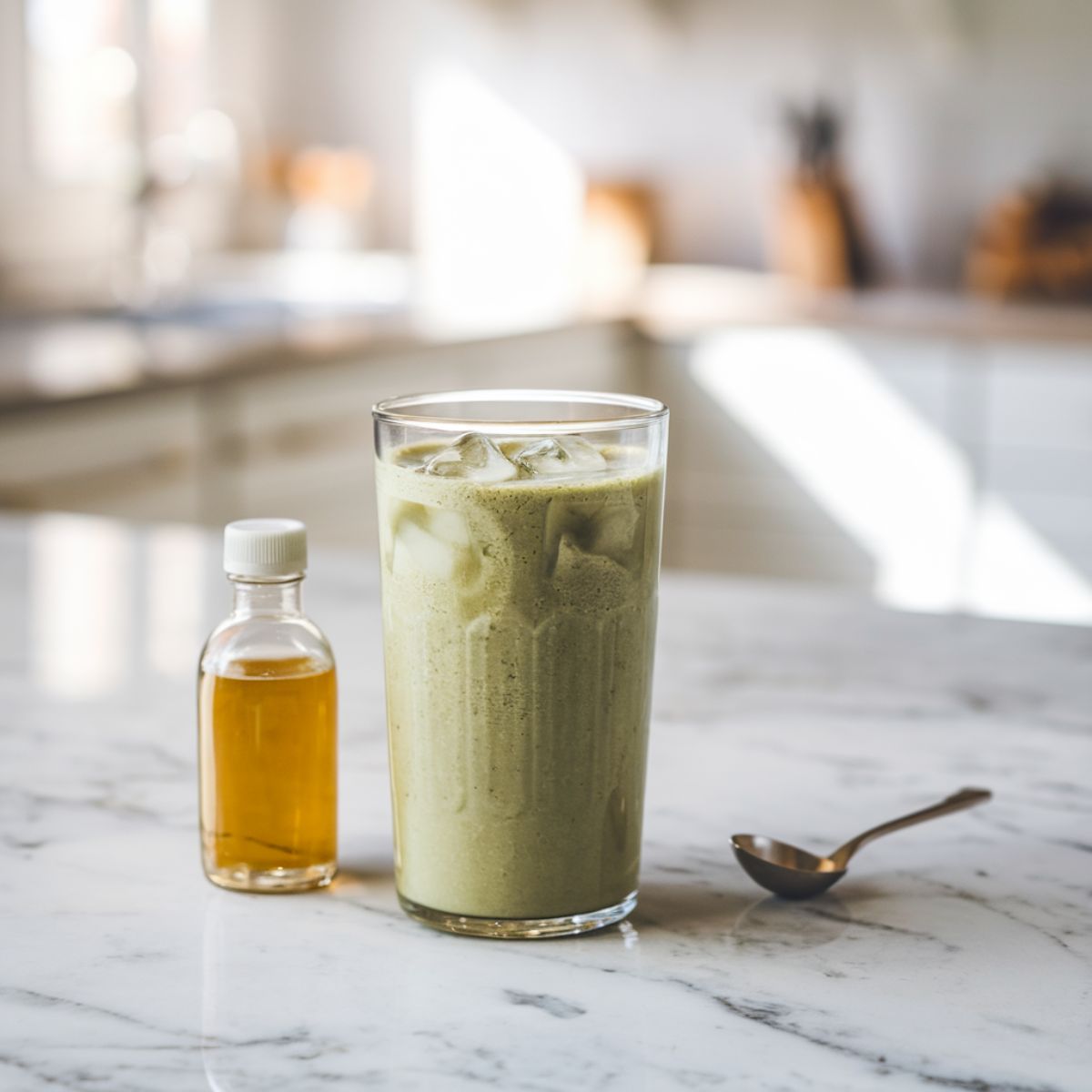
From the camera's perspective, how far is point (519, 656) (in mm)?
551

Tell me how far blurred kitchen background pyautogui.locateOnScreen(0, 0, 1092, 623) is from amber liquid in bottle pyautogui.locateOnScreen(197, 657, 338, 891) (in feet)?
5.10

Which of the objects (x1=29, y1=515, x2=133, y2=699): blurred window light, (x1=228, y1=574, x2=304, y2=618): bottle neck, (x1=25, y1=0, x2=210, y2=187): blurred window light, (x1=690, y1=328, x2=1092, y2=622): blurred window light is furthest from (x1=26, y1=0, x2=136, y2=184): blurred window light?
(x1=228, y1=574, x2=304, y2=618): bottle neck

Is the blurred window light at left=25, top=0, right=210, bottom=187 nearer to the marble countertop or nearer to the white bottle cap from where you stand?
A: the marble countertop

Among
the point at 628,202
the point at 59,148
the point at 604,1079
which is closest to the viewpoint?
the point at 604,1079

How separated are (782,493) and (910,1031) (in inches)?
109

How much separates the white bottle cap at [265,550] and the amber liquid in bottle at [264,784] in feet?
0.16

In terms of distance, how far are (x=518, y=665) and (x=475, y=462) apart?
72 millimetres

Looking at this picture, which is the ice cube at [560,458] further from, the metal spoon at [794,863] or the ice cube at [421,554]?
the metal spoon at [794,863]

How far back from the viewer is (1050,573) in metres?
3.02

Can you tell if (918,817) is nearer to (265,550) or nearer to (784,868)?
(784,868)

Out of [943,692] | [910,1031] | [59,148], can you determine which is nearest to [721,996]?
[910,1031]

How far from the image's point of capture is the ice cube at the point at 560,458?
55 cm

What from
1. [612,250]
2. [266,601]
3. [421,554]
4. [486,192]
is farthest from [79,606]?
[486,192]

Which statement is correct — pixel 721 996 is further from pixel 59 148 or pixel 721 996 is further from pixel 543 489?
pixel 59 148
